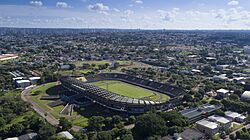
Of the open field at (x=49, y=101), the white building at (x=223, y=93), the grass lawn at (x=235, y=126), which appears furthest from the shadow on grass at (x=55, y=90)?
the grass lawn at (x=235, y=126)

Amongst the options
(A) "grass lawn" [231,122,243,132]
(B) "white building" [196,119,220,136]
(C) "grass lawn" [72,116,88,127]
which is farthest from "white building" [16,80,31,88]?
(A) "grass lawn" [231,122,243,132]

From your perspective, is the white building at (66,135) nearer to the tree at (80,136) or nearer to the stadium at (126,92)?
the tree at (80,136)

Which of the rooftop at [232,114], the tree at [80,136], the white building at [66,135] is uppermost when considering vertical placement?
the rooftop at [232,114]

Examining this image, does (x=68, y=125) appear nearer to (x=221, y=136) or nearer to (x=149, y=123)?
(x=149, y=123)

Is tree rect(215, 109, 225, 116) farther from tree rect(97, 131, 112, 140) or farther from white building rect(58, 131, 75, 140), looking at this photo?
white building rect(58, 131, 75, 140)

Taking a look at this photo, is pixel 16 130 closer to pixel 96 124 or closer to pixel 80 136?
pixel 80 136

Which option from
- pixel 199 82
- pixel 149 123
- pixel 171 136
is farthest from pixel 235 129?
pixel 199 82
